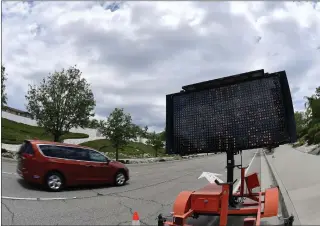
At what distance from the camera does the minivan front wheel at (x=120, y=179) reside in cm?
1364

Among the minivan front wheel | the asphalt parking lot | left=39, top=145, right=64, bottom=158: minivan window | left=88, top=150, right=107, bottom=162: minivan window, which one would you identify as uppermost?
left=39, top=145, right=64, bottom=158: minivan window

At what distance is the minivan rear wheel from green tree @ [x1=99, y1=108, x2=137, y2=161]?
22.8 m

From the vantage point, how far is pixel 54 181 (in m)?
11.4

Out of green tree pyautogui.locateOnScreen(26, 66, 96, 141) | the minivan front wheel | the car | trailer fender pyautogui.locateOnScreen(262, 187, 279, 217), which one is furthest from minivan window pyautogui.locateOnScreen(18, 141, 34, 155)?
green tree pyautogui.locateOnScreen(26, 66, 96, 141)

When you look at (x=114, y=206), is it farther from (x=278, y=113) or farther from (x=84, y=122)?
(x=84, y=122)

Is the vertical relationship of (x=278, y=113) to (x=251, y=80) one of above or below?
below

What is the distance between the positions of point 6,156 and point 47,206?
19.5 meters

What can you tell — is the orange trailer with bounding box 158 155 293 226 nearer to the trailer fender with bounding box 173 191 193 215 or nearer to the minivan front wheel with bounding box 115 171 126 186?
the trailer fender with bounding box 173 191 193 215

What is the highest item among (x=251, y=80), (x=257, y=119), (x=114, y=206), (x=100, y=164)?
(x=251, y=80)

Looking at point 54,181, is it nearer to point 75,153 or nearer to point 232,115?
point 75,153

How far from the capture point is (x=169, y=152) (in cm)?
614

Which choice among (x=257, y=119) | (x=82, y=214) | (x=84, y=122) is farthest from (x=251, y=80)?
(x=84, y=122)

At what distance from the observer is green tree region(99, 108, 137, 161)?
34.5 m

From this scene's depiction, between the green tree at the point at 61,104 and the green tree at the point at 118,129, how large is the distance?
233 inches
